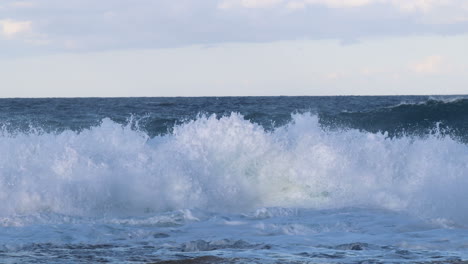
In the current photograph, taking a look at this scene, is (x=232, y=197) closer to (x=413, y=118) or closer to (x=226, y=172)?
(x=226, y=172)

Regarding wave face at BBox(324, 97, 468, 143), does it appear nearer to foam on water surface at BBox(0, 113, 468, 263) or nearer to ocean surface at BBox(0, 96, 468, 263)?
ocean surface at BBox(0, 96, 468, 263)

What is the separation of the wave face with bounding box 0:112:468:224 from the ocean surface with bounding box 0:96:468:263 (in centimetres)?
2

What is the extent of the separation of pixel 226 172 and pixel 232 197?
105 centimetres

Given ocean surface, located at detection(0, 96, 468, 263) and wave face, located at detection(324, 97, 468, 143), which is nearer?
ocean surface, located at detection(0, 96, 468, 263)

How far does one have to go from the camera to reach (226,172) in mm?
12477

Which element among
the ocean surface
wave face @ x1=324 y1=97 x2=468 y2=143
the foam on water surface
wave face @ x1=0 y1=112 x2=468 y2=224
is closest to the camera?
the ocean surface

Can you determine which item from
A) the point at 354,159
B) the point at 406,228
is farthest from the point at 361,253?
the point at 354,159

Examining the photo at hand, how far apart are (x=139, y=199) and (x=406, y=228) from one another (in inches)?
176

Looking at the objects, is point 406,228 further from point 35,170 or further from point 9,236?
point 35,170

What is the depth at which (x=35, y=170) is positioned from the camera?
11875 millimetres

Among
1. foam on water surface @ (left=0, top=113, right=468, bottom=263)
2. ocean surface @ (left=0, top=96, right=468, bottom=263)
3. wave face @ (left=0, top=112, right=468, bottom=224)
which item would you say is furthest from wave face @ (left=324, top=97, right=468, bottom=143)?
wave face @ (left=0, top=112, right=468, bottom=224)

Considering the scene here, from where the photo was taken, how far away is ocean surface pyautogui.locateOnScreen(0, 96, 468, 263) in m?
7.37

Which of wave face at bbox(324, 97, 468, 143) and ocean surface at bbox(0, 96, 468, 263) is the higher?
wave face at bbox(324, 97, 468, 143)

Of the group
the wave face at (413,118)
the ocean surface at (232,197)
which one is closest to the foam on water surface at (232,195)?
the ocean surface at (232,197)
